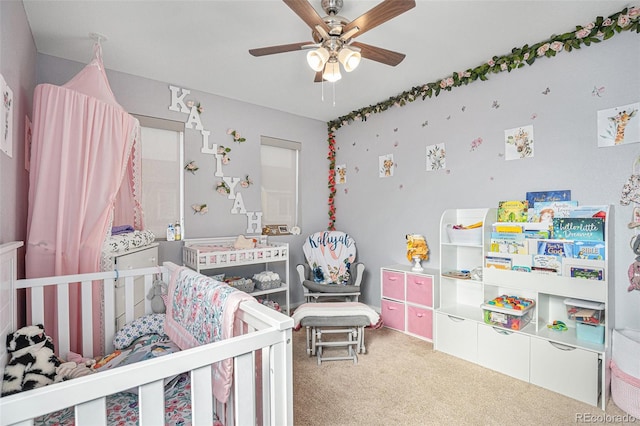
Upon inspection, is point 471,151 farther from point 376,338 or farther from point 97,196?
point 97,196

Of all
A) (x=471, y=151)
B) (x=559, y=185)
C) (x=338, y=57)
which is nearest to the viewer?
(x=338, y=57)

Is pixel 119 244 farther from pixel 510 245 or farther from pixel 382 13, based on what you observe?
pixel 510 245

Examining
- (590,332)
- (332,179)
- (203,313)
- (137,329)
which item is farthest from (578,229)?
(137,329)

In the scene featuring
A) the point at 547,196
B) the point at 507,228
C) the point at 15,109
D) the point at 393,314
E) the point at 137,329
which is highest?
the point at 15,109

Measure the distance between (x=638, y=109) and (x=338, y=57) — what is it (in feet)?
6.52

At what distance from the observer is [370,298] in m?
3.92

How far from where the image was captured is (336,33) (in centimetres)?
172

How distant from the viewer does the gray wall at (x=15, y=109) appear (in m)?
1.55

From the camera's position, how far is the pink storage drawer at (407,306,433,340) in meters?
2.95

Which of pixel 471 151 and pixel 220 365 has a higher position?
pixel 471 151

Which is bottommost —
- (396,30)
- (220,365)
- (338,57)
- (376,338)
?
(376,338)

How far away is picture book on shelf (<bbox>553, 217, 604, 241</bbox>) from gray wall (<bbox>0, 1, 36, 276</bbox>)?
333 cm

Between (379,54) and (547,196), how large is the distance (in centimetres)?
169

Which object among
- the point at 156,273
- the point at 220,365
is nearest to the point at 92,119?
the point at 156,273
